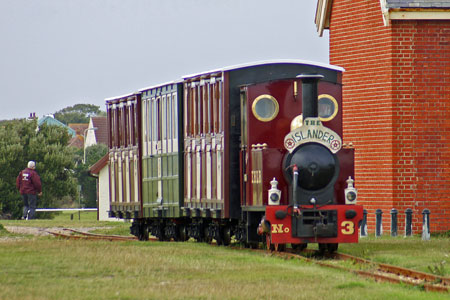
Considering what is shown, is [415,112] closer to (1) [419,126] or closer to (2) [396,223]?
(1) [419,126]

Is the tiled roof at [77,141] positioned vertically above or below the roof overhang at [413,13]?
above

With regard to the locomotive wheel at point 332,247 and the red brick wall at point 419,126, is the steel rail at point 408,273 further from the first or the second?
the red brick wall at point 419,126

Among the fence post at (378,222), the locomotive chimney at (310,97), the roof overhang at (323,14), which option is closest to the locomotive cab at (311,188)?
the locomotive chimney at (310,97)

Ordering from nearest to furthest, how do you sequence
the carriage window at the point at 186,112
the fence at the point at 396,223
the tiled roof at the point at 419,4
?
the carriage window at the point at 186,112 < the fence at the point at 396,223 < the tiled roof at the point at 419,4

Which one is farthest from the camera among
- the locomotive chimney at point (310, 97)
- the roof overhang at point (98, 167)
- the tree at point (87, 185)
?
the tree at point (87, 185)

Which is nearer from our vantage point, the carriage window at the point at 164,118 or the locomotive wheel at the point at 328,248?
the locomotive wheel at the point at 328,248

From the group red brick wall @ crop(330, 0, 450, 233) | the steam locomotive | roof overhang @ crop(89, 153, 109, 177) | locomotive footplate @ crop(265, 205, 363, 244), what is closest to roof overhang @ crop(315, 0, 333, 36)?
red brick wall @ crop(330, 0, 450, 233)

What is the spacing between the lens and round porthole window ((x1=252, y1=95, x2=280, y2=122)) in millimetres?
19422

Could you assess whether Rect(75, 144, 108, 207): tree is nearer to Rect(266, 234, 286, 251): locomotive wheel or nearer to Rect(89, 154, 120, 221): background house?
Rect(89, 154, 120, 221): background house

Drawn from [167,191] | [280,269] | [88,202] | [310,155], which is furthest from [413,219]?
[88,202]

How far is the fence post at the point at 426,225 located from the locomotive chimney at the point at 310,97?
18.4ft

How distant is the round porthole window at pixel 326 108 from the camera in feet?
64.3

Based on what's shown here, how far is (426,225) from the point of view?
23.3 meters

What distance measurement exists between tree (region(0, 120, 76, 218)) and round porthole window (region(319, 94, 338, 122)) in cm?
3834
